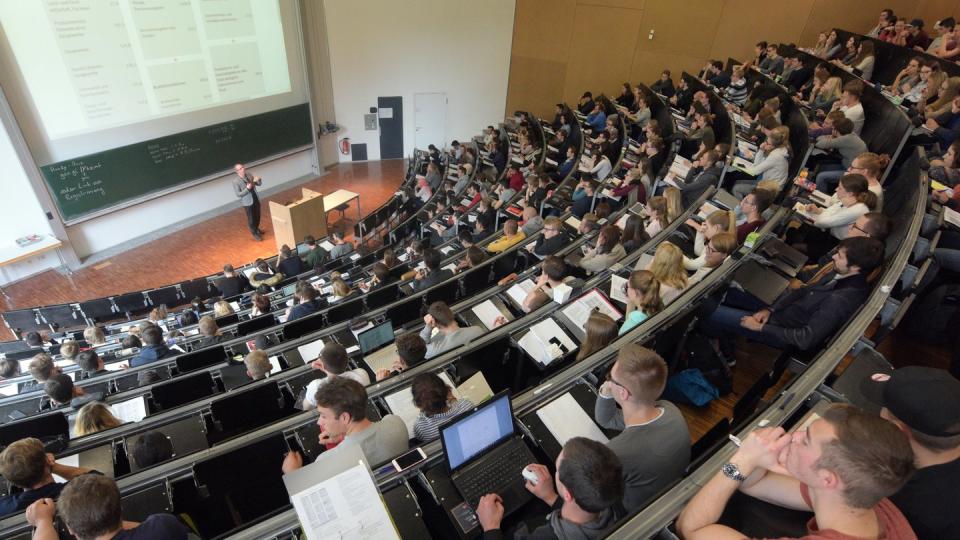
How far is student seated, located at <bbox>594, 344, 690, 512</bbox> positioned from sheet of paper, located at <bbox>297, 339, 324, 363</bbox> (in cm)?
316

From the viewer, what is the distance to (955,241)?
4.33 meters

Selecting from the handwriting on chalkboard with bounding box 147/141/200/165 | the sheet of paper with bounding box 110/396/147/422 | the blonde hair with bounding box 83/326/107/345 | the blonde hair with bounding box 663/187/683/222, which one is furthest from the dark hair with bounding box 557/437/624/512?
the handwriting on chalkboard with bounding box 147/141/200/165

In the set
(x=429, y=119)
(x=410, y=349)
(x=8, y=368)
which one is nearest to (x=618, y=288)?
(x=410, y=349)

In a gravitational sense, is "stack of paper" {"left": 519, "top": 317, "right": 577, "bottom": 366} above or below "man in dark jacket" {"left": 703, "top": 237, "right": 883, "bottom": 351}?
below

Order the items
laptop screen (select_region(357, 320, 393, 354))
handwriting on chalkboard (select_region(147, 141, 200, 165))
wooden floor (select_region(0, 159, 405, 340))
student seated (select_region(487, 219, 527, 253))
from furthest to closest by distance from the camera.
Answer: handwriting on chalkboard (select_region(147, 141, 200, 165)) → wooden floor (select_region(0, 159, 405, 340)) → student seated (select_region(487, 219, 527, 253)) → laptop screen (select_region(357, 320, 393, 354))

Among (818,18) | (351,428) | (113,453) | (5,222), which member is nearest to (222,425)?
(113,453)

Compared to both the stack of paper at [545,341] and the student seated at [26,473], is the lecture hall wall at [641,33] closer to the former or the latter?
the stack of paper at [545,341]

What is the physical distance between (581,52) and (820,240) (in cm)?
1197

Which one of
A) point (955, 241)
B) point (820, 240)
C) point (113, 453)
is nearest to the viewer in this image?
point (113, 453)

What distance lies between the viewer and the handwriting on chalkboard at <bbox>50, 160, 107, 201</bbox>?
9102 mm

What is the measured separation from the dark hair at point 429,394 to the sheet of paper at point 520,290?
200 cm

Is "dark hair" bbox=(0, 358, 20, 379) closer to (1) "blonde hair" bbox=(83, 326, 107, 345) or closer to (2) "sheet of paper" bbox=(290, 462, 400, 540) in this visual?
(1) "blonde hair" bbox=(83, 326, 107, 345)

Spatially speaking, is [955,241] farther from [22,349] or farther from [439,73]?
[439,73]

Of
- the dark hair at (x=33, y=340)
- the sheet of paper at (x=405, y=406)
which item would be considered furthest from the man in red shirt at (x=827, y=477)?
the dark hair at (x=33, y=340)
